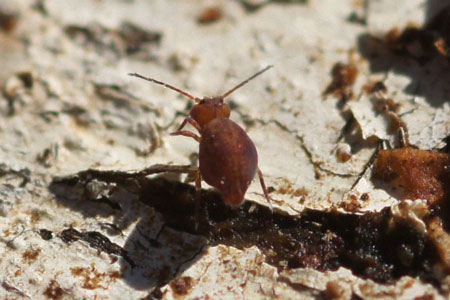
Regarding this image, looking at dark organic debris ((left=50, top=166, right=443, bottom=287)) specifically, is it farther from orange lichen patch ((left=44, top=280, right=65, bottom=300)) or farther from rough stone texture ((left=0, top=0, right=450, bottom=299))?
orange lichen patch ((left=44, top=280, right=65, bottom=300))

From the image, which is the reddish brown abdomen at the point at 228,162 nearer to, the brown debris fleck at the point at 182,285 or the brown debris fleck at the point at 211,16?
the brown debris fleck at the point at 182,285

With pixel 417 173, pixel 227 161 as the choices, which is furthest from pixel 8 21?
pixel 417 173

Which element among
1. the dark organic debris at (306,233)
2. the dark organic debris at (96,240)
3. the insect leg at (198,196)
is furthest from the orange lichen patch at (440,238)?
the dark organic debris at (96,240)

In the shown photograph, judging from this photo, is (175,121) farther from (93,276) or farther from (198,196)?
(93,276)

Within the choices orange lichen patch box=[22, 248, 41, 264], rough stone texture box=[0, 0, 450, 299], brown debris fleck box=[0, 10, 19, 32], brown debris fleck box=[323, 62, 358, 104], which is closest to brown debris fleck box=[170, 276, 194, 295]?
rough stone texture box=[0, 0, 450, 299]

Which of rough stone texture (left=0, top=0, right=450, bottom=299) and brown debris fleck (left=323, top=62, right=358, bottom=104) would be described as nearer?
rough stone texture (left=0, top=0, right=450, bottom=299)

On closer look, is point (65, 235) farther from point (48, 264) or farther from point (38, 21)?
point (38, 21)
